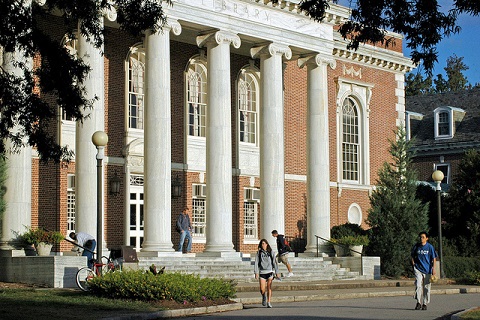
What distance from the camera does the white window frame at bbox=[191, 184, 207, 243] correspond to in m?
38.3

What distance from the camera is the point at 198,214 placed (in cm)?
3862

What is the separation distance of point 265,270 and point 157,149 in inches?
366

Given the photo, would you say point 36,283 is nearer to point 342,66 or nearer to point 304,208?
point 304,208

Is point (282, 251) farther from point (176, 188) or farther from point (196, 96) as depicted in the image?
point (196, 96)

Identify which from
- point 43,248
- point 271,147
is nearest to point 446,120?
point 271,147

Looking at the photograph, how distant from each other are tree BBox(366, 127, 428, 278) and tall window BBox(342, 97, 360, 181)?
5.38 meters

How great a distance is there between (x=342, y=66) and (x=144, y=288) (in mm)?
24161

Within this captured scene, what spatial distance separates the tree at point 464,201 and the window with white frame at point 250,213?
920 cm

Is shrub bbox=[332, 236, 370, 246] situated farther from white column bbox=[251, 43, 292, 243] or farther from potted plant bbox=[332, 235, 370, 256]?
white column bbox=[251, 43, 292, 243]

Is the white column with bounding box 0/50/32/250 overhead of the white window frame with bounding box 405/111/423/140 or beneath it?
beneath

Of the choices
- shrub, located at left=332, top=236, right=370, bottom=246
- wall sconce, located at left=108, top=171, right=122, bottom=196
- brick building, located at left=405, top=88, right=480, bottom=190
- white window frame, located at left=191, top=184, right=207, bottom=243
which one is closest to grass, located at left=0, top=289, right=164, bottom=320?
wall sconce, located at left=108, top=171, right=122, bottom=196

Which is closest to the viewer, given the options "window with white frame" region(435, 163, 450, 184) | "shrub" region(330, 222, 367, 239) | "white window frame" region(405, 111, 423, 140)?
"shrub" region(330, 222, 367, 239)

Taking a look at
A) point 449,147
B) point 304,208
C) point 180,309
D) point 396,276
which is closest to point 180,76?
point 304,208

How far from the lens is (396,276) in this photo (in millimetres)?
38094
